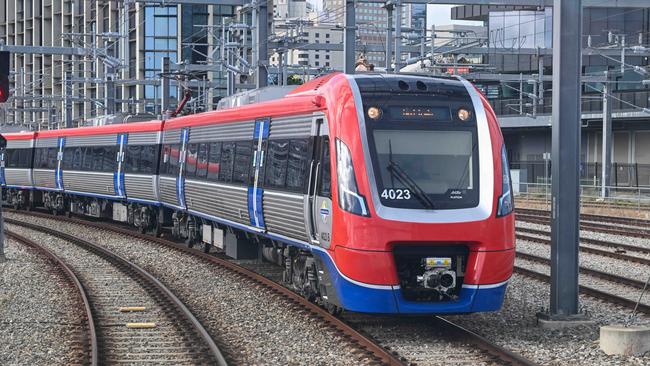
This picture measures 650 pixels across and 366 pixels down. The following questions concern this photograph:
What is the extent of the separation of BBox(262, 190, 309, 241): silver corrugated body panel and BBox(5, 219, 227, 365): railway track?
1.60 m

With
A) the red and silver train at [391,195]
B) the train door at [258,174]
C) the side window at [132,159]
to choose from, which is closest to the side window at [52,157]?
the side window at [132,159]

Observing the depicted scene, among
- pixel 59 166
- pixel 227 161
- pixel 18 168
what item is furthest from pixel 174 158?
pixel 18 168

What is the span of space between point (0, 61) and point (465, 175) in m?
10.4

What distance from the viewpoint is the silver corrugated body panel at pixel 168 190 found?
73.2ft

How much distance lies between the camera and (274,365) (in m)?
10.0

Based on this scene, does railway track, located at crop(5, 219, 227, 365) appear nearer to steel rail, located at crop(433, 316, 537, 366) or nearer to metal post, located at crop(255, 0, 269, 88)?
steel rail, located at crop(433, 316, 537, 366)

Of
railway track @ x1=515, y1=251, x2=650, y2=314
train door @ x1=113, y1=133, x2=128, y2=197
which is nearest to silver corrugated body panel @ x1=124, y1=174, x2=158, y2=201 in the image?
train door @ x1=113, y1=133, x2=128, y2=197

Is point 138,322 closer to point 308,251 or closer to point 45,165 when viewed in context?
point 308,251

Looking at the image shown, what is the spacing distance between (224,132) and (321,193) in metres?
5.88

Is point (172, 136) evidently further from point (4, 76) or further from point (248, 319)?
point (248, 319)

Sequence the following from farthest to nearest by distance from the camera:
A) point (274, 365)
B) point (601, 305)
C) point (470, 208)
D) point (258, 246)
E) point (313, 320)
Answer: point (258, 246)
point (601, 305)
point (313, 320)
point (470, 208)
point (274, 365)

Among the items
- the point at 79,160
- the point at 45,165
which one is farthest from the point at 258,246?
the point at 45,165

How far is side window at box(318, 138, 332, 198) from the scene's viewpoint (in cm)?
1190

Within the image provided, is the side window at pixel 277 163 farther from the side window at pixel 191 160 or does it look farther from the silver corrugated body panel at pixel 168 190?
the silver corrugated body panel at pixel 168 190
